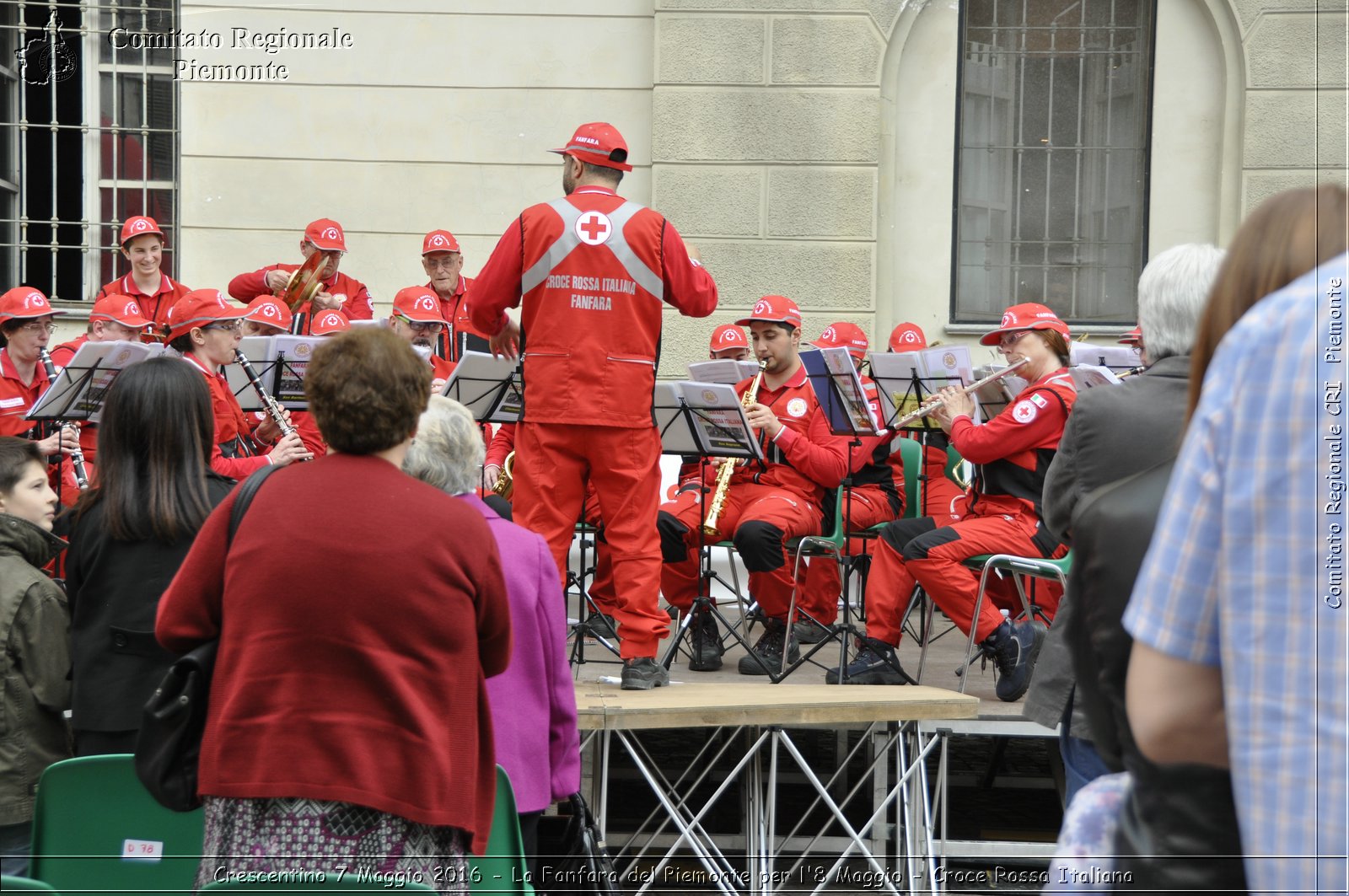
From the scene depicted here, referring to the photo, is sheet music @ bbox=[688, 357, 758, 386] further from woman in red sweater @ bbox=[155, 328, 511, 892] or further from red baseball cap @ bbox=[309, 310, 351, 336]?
woman in red sweater @ bbox=[155, 328, 511, 892]

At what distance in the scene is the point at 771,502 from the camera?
7031mm

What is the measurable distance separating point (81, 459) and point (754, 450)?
10.4 ft

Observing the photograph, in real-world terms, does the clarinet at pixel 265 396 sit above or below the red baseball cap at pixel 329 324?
below

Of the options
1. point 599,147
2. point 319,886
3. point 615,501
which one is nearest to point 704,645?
point 615,501

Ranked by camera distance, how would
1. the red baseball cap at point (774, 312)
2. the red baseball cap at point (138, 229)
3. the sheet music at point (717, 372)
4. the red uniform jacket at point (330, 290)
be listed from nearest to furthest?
the sheet music at point (717, 372) → the red baseball cap at point (774, 312) → the red baseball cap at point (138, 229) → the red uniform jacket at point (330, 290)

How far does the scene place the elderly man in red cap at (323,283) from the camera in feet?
29.3

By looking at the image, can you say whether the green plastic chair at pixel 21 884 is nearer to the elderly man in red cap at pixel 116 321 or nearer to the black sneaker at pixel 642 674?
the black sneaker at pixel 642 674

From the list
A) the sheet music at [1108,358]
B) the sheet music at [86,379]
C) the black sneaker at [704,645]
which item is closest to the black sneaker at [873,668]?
the black sneaker at [704,645]

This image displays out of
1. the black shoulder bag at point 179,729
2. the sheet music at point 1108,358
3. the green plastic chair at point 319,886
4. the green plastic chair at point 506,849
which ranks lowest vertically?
the green plastic chair at point 506,849

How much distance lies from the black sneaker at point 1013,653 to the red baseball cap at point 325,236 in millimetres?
5341

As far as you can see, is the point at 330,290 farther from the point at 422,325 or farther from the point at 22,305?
the point at 22,305

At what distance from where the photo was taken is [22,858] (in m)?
3.29

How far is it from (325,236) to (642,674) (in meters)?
5.03

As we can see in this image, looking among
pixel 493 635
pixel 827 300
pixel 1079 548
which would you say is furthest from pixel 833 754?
pixel 1079 548
